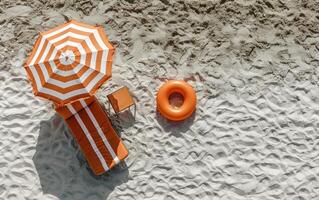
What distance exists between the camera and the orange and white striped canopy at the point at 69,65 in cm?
602

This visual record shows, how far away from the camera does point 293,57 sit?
22.1 ft

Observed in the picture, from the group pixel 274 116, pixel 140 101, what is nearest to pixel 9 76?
pixel 140 101

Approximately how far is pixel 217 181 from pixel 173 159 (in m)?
0.62

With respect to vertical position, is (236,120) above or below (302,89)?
below

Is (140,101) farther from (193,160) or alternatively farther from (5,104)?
(5,104)

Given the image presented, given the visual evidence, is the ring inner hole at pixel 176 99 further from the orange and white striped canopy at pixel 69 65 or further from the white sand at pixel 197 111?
the orange and white striped canopy at pixel 69 65

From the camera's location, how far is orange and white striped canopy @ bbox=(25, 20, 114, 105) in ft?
19.7

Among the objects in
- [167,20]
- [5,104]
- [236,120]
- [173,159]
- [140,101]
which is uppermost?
[167,20]

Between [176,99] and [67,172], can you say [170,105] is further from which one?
[67,172]

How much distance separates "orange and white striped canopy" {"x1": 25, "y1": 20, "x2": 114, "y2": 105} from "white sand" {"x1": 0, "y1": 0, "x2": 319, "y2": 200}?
25.5 inches

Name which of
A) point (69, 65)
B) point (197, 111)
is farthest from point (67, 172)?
point (197, 111)

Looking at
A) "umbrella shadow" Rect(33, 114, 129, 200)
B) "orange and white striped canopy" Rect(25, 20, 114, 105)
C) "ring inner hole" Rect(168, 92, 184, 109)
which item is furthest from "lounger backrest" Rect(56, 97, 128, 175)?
"ring inner hole" Rect(168, 92, 184, 109)

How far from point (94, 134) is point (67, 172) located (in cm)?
63

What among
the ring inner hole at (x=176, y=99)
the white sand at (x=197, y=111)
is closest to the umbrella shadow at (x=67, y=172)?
the white sand at (x=197, y=111)
